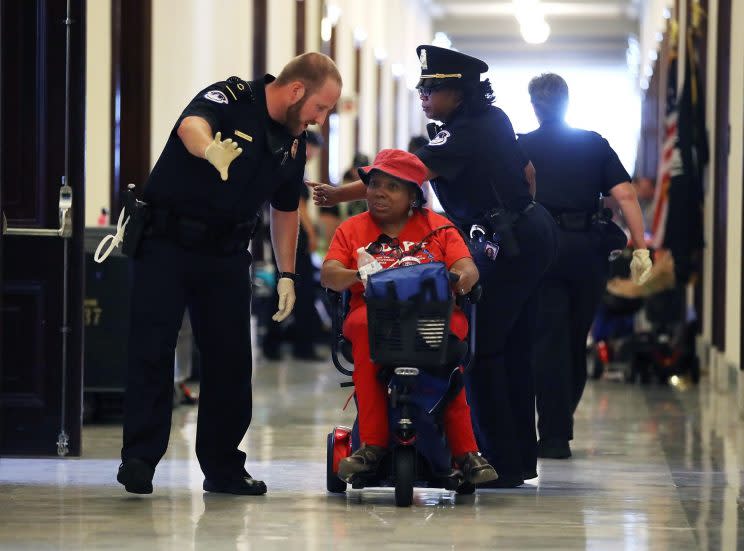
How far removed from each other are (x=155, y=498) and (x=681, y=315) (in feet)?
23.5

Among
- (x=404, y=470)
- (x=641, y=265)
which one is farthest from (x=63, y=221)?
(x=641, y=265)

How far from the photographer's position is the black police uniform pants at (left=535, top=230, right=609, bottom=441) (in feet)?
21.0

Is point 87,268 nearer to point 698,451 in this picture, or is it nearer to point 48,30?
point 48,30

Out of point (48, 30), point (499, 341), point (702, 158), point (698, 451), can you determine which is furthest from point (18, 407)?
point (702, 158)

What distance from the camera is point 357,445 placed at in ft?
16.2

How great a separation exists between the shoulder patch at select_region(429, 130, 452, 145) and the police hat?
173mm

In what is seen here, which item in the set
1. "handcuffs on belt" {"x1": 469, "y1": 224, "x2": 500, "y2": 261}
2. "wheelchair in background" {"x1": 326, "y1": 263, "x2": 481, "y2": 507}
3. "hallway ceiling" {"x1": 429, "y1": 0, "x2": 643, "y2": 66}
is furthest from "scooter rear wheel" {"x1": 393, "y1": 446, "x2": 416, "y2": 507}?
"hallway ceiling" {"x1": 429, "y1": 0, "x2": 643, "y2": 66}

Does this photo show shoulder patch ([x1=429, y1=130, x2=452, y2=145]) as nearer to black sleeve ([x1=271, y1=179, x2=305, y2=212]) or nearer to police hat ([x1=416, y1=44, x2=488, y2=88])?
police hat ([x1=416, y1=44, x2=488, y2=88])

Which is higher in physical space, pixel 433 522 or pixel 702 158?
pixel 702 158

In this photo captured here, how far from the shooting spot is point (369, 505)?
488 centimetres

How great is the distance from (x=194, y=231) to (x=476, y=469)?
1.16 metres

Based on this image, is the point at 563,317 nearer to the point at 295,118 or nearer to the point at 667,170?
the point at 295,118

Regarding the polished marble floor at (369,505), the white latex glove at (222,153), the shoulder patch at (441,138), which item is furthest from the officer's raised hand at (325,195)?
the polished marble floor at (369,505)

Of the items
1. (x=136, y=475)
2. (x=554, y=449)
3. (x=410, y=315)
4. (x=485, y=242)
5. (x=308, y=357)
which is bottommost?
(x=308, y=357)
